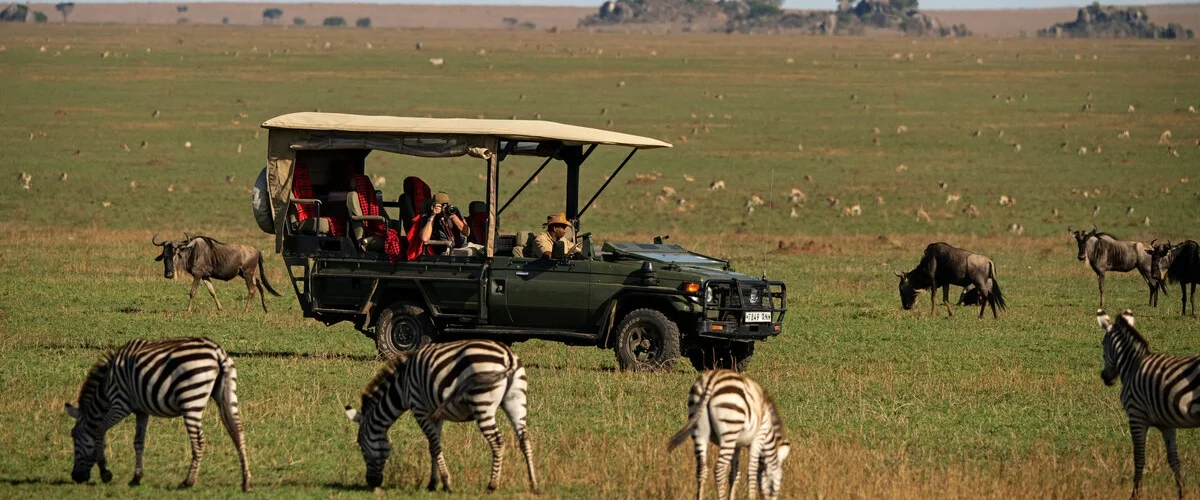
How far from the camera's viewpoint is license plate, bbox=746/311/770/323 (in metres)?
16.5

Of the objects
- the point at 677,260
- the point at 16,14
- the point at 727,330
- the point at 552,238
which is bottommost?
the point at 727,330

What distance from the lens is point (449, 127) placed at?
56.3ft

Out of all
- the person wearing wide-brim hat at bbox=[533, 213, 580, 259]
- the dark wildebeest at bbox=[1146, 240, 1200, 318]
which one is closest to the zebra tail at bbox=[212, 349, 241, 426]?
the person wearing wide-brim hat at bbox=[533, 213, 580, 259]

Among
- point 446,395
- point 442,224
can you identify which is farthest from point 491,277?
point 446,395

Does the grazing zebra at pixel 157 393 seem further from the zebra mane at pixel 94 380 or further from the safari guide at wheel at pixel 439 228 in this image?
the safari guide at wheel at pixel 439 228

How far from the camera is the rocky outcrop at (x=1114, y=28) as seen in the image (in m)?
142

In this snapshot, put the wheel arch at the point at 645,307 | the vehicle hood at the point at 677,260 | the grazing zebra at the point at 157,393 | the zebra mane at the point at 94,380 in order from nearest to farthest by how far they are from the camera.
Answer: the grazing zebra at the point at 157,393 → the zebra mane at the point at 94,380 → the wheel arch at the point at 645,307 → the vehicle hood at the point at 677,260

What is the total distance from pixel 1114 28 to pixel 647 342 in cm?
13711

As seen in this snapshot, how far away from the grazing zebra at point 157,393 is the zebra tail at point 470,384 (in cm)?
139

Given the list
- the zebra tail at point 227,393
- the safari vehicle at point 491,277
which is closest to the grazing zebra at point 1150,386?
the safari vehicle at point 491,277

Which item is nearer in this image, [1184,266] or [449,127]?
[449,127]

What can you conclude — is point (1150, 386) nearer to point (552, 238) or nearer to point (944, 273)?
point (552, 238)

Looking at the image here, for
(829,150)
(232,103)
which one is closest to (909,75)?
(829,150)

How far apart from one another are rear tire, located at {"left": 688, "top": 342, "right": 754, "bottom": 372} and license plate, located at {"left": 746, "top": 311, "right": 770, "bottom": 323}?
30.9 inches
